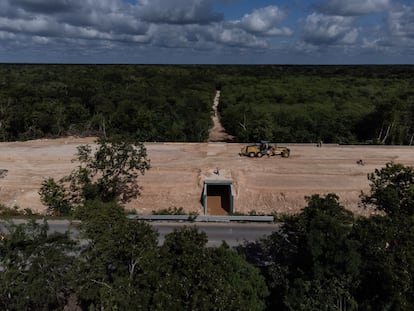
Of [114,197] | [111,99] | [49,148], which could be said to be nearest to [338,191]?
[114,197]

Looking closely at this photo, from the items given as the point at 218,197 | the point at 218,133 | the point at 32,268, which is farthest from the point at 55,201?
the point at 218,133

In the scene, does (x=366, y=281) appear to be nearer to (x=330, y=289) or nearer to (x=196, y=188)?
(x=330, y=289)

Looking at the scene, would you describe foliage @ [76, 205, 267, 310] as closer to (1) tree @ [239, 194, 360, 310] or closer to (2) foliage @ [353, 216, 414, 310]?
(1) tree @ [239, 194, 360, 310]

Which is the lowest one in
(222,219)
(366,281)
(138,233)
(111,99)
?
(222,219)

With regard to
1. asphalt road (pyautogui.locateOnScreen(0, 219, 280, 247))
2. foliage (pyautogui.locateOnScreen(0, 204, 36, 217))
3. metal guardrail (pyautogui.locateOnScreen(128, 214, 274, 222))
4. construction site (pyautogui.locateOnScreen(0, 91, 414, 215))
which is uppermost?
construction site (pyautogui.locateOnScreen(0, 91, 414, 215))

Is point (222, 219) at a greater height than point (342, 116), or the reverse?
point (342, 116)

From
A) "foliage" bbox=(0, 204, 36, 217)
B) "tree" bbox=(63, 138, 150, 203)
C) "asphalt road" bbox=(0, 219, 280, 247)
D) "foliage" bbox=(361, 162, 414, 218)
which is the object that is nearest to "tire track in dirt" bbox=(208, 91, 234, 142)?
"tree" bbox=(63, 138, 150, 203)

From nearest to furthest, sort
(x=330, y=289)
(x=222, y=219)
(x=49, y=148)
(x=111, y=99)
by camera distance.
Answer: (x=330, y=289) → (x=222, y=219) → (x=49, y=148) → (x=111, y=99)
